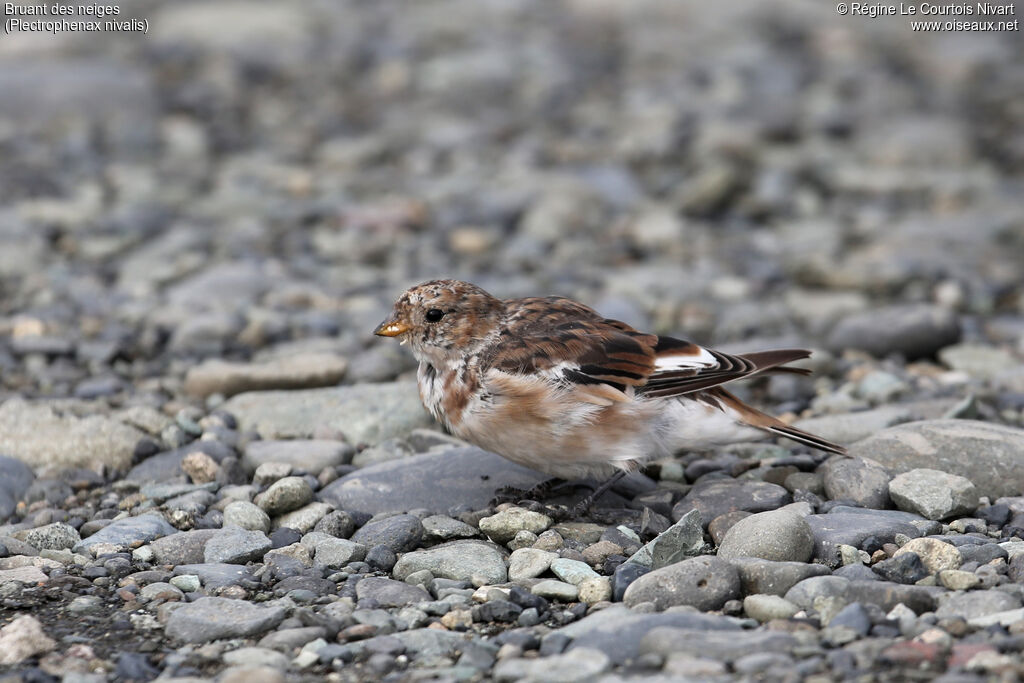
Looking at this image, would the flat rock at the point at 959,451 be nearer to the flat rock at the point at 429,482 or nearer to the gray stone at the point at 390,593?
the flat rock at the point at 429,482

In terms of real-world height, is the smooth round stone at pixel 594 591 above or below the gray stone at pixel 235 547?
below

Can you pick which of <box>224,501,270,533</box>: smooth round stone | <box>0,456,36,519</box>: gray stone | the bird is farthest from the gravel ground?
the bird

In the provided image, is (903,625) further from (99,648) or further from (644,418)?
(99,648)

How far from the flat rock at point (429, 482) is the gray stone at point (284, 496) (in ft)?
0.44

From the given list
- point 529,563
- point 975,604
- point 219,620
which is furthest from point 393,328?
point 975,604

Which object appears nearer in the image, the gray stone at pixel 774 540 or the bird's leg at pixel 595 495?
the gray stone at pixel 774 540

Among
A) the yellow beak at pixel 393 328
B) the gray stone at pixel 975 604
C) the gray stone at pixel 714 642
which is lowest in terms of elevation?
the gray stone at pixel 975 604

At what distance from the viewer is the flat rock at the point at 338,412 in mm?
5863

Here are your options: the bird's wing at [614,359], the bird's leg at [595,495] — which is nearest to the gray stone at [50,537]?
the bird's wing at [614,359]

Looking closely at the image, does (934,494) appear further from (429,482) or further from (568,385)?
(429,482)

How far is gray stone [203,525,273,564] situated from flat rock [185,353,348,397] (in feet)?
5.82

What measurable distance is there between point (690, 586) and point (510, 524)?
3.17 feet

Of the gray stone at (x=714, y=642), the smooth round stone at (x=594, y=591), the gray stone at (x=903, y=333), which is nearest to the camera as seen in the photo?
the gray stone at (x=714, y=642)

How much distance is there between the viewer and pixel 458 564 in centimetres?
444
